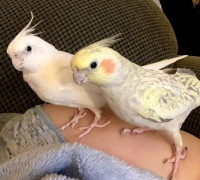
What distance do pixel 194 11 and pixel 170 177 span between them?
3.24 ft

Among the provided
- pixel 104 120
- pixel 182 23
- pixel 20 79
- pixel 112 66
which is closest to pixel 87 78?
pixel 112 66

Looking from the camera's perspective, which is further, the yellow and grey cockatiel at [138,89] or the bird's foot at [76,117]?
the bird's foot at [76,117]

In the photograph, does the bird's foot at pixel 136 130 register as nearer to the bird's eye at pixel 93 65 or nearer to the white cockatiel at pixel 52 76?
the white cockatiel at pixel 52 76

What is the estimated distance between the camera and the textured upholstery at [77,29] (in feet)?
A: 2.68

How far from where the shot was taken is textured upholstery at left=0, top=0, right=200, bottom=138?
815 millimetres

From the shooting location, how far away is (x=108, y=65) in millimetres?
411

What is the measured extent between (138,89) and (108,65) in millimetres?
60

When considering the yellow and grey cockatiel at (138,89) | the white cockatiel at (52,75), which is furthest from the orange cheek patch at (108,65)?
the white cockatiel at (52,75)

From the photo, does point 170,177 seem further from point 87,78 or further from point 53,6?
point 53,6

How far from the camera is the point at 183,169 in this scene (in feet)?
→ 1.65

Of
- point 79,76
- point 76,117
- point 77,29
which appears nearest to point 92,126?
point 76,117

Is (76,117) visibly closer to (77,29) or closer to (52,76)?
(52,76)

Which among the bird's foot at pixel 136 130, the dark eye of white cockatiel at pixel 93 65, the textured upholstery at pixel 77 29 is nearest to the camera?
the dark eye of white cockatiel at pixel 93 65

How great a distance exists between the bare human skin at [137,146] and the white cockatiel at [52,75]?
0.01 m
